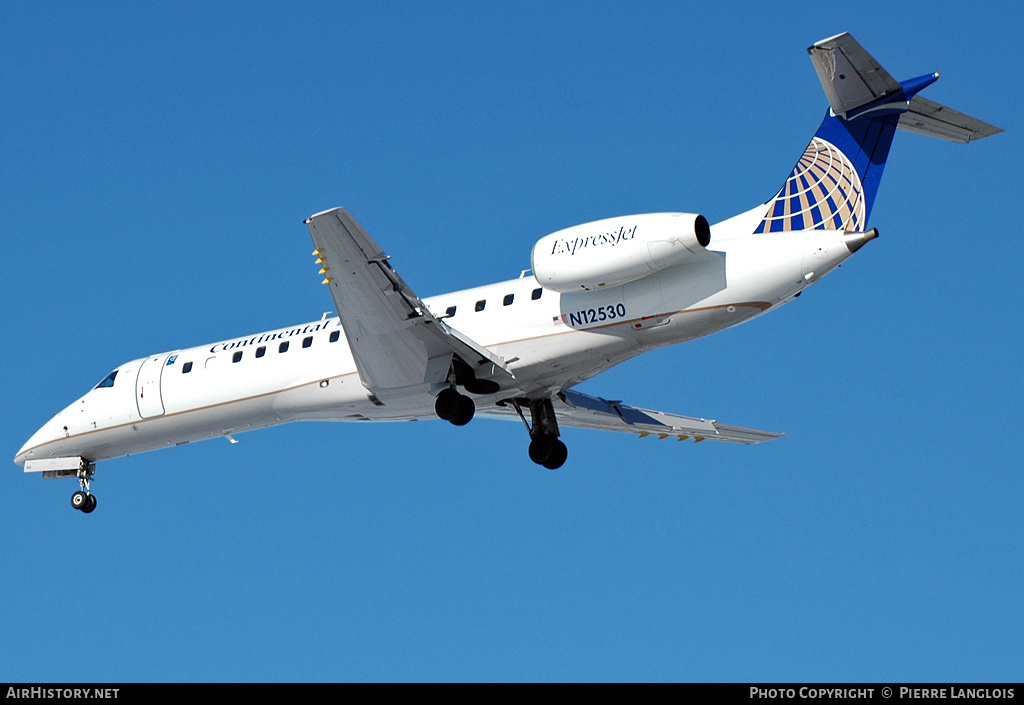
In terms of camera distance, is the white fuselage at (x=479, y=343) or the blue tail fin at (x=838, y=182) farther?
the white fuselage at (x=479, y=343)

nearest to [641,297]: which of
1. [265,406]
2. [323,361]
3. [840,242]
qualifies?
[840,242]

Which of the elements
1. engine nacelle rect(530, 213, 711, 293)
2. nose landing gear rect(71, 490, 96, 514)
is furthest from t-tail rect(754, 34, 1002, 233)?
nose landing gear rect(71, 490, 96, 514)

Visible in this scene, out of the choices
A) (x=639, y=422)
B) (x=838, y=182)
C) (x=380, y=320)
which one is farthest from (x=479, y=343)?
(x=838, y=182)

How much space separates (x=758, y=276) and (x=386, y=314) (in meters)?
6.17

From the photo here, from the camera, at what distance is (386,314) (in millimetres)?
21453

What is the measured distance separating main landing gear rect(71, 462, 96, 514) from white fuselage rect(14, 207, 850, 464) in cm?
34

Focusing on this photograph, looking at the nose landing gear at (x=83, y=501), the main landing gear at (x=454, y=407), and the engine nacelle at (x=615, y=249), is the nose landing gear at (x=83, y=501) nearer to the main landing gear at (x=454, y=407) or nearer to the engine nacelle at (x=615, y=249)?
the main landing gear at (x=454, y=407)

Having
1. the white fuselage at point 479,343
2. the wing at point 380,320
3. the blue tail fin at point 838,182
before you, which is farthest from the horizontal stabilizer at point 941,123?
the wing at point 380,320

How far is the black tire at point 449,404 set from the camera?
22266mm

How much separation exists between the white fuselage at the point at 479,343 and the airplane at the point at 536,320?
1.2 inches

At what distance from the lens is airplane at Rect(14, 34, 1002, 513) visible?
20016mm

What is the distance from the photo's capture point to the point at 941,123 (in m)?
20.3

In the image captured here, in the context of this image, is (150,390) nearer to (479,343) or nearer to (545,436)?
(479,343)

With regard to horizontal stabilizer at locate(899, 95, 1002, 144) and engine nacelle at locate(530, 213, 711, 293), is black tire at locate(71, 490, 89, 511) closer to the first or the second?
engine nacelle at locate(530, 213, 711, 293)
